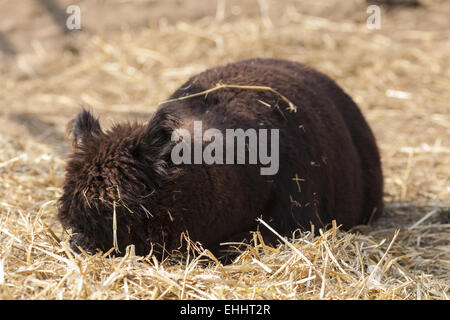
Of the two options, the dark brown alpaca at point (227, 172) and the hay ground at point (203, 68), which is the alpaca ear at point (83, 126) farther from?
the hay ground at point (203, 68)

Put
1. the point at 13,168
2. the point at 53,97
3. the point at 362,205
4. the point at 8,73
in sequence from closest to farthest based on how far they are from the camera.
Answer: the point at 362,205
the point at 13,168
the point at 53,97
the point at 8,73

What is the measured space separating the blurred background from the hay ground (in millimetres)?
29

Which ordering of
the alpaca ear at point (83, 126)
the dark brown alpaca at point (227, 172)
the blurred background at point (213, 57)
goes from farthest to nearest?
1. the blurred background at point (213, 57)
2. the alpaca ear at point (83, 126)
3. the dark brown alpaca at point (227, 172)

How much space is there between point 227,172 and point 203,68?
18.6ft

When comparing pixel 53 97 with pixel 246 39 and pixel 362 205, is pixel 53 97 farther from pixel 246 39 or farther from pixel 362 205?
pixel 362 205

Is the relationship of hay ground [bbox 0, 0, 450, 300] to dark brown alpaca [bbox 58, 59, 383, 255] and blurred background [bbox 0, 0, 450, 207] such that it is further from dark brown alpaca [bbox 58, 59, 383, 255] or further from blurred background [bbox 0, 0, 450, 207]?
dark brown alpaca [bbox 58, 59, 383, 255]

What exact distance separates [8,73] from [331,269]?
324 inches

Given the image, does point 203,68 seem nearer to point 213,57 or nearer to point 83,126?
point 213,57

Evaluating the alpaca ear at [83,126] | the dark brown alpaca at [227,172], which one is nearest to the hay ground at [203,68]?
the dark brown alpaca at [227,172]

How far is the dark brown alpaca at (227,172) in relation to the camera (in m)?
3.53

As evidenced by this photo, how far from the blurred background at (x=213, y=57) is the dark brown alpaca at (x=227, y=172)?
167 cm
